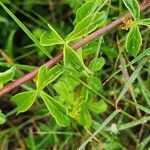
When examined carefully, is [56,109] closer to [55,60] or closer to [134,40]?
[55,60]

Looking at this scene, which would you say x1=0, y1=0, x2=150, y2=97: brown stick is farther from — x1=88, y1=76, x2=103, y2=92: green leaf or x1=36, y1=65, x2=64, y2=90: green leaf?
x1=88, y1=76, x2=103, y2=92: green leaf

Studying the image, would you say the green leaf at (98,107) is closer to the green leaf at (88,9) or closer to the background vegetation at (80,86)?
the background vegetation at (80,86)

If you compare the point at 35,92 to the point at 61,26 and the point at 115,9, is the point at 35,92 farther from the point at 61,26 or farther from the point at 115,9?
the point at 61,26

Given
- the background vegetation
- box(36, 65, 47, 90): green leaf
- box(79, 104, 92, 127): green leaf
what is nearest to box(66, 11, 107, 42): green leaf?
the background vegetation

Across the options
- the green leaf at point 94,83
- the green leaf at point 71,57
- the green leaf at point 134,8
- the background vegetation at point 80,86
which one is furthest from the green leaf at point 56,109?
the green leaf at point 134,8

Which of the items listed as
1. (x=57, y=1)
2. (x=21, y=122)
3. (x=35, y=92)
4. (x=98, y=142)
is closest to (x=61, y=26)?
(x=57, y=1)

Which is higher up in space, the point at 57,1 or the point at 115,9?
the point at 57,1
